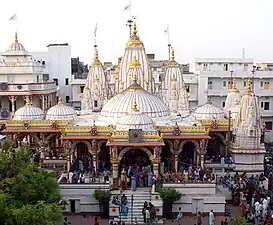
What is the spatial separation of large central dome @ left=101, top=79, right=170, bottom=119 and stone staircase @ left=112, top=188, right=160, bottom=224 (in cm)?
608

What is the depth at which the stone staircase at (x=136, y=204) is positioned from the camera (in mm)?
20938

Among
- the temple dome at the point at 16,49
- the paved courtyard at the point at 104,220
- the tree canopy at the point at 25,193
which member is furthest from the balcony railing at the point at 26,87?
the tree canopy at the point at 25,193

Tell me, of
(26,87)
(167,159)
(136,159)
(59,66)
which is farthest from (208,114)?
(59,66)

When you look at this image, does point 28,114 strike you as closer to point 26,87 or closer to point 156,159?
point 156,159

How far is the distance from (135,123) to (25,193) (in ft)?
29.6

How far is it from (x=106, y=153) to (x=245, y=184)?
8.29 metres

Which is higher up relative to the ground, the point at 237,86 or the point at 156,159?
the point at 237,86

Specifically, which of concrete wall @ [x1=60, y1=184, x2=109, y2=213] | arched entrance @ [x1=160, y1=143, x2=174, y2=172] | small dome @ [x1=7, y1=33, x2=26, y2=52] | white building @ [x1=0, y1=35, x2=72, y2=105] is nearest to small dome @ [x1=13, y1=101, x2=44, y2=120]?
concrete wall @ [x1=60, y1=184, x2=109, y2=213]

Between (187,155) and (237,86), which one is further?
(237,86)

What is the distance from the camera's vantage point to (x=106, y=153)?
27219 mm

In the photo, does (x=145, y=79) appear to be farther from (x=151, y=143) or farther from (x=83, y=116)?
(x=151, y=143)

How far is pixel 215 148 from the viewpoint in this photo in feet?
102

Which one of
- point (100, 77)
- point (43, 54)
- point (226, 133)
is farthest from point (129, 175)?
point (43, 54)

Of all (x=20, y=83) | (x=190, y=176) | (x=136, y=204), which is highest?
(x=20, y=83)
